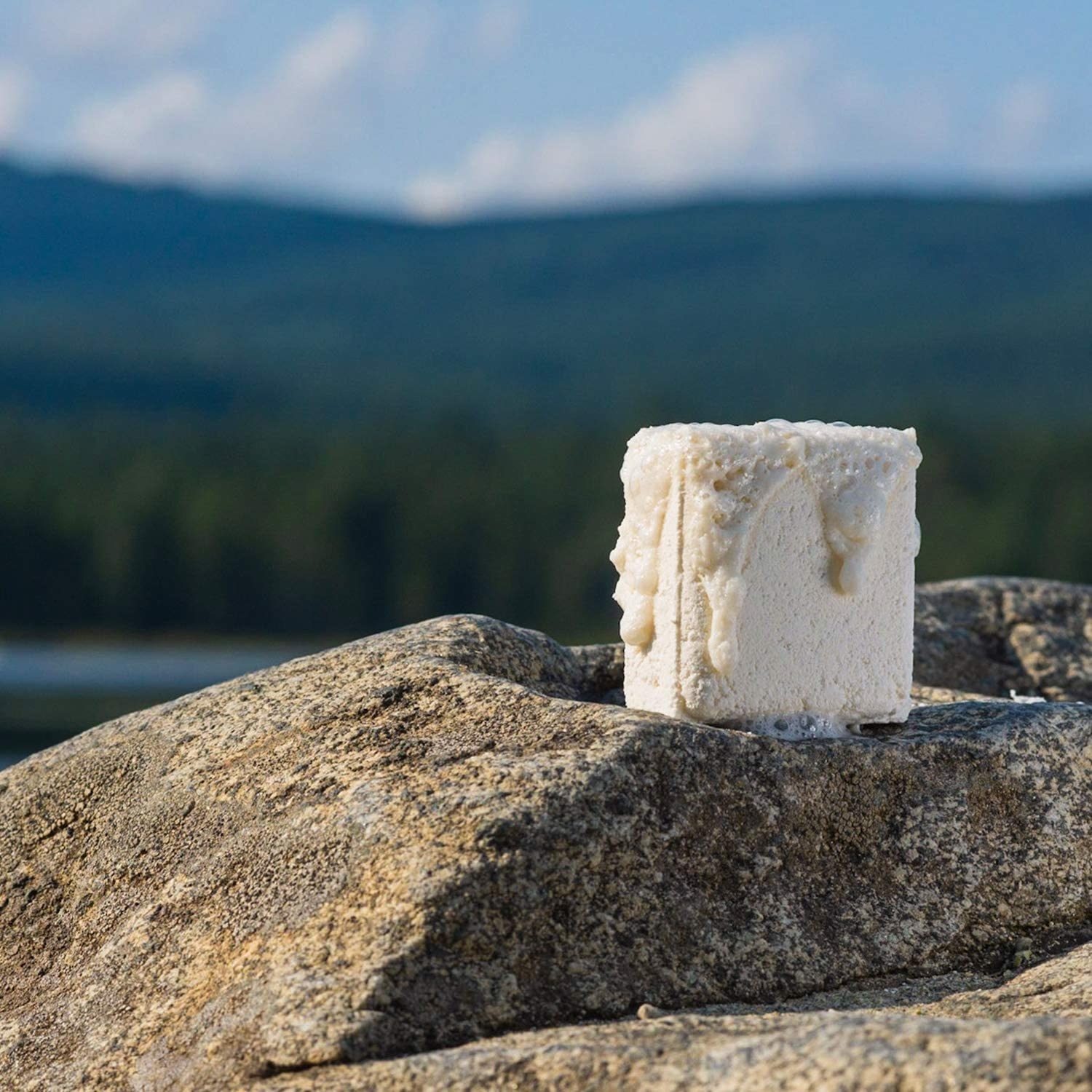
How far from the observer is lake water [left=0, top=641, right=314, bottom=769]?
4019 cm

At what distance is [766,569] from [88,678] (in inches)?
2404

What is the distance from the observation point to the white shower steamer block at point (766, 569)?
6.32m

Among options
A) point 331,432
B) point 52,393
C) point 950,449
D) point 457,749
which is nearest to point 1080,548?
point 950,449

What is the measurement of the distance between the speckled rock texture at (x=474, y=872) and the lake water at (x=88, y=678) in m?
22.7

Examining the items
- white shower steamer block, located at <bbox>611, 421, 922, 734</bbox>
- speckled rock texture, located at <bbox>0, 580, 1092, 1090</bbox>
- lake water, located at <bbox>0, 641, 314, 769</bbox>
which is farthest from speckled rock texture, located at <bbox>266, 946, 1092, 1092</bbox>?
lake water, located at <bbox>0, 641, 314, 769</bbox>

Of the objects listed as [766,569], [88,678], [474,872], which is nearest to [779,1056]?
[474,872]

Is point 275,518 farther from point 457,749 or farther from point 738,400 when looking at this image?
point 457,749

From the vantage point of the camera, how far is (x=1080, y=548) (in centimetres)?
8081

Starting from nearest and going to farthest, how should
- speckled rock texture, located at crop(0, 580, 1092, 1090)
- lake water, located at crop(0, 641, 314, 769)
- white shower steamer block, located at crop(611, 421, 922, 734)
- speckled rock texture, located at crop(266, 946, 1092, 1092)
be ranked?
speckled rock texture, located at crop(266, 946, 1092, 1092)
speckled rock texture, located at crop(0, 580, 1092, 1090)
white shower steamer block, located at crop(611, 421, 922, 734)
lake water, located at crop(0, 641, 314, 769)

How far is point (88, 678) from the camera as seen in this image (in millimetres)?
64250

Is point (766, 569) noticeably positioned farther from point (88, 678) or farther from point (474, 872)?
point (88, 678)

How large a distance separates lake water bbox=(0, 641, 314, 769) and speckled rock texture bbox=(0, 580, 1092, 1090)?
2271cm

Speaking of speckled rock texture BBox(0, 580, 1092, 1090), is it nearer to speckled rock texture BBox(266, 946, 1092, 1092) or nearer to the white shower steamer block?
speckled rock texture BBox(266, 946, 1092, 1092)

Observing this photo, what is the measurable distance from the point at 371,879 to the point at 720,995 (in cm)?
127
